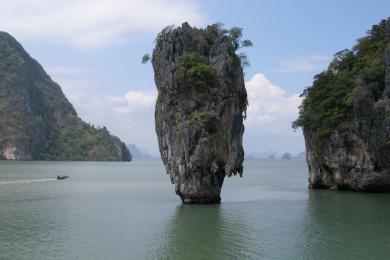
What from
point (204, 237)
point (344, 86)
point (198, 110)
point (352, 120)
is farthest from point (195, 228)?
point (344, 86)

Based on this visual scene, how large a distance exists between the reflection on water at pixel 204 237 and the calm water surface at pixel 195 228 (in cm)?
5

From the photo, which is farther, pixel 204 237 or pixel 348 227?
pixel 348 227

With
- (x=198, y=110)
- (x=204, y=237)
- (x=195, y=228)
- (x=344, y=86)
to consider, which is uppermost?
(x=344, y=86)

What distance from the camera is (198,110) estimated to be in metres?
38.8

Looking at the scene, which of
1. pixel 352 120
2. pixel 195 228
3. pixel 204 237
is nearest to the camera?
pixel 204 237

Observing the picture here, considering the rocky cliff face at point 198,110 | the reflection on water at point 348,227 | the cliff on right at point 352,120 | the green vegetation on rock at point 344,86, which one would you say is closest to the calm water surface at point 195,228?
the reflection on water at point 348,227

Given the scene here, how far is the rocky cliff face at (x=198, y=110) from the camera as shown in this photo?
37.9 metres

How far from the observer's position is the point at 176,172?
128 feet

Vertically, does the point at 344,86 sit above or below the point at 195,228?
above

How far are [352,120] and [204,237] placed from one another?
1094 inches

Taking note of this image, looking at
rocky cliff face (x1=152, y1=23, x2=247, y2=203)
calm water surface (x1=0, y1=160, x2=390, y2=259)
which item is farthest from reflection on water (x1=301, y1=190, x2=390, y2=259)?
rocky cliff face (x1=152, y1=23, x2=247, y2=203)

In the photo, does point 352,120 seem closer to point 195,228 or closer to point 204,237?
point 195,228

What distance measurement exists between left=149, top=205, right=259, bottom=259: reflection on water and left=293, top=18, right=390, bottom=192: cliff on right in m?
19.2

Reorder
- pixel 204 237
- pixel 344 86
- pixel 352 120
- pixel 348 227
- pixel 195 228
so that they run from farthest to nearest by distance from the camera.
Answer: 1. pixel 344 86
2. pixel 352 120
3. pixel 348 227
4. pixel 195 228
5. pixel 204 237
